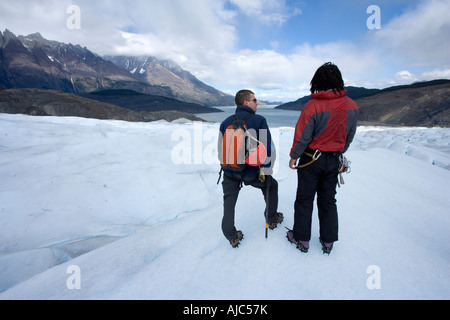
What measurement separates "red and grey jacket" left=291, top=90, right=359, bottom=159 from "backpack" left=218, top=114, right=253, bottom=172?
480mm

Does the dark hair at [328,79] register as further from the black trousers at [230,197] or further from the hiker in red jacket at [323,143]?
the black trousers at [230,197]

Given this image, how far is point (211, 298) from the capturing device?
5.35 feet

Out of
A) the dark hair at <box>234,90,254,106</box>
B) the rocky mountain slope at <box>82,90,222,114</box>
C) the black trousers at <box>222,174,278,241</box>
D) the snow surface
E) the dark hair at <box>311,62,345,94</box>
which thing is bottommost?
the snow surface

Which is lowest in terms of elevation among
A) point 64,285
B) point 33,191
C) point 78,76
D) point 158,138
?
point 64,285

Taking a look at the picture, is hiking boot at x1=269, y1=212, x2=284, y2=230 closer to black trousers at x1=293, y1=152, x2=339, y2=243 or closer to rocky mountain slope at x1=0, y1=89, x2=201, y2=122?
black trousers at x1=293, y1=152, x2=339, y2=243

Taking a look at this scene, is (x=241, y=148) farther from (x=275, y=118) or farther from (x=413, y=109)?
(x=275, y=118)

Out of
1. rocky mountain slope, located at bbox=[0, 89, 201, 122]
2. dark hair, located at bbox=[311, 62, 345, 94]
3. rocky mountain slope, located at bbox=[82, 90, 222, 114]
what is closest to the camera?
dark hair, located at bbox=[311, 62, 345, 94]

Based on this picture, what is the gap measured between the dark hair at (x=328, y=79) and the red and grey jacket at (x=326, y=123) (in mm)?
54

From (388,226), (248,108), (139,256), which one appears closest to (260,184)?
(248,108)

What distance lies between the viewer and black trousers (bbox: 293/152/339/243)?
180cm

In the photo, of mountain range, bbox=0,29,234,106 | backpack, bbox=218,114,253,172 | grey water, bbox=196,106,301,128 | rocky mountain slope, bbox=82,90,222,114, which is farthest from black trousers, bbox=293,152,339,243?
mountain range, bbox=0,29,234,106

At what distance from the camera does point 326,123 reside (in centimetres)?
172

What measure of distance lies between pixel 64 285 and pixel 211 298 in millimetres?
1456
